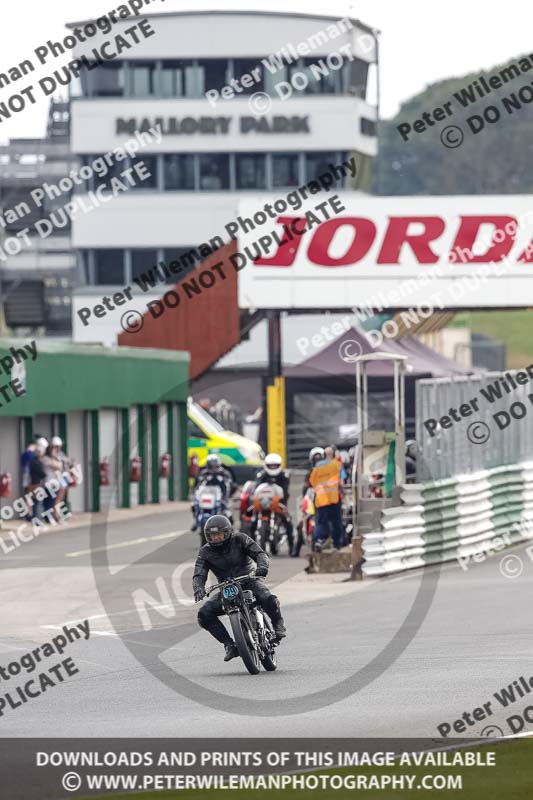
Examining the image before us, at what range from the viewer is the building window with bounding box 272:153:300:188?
76812 millimetres

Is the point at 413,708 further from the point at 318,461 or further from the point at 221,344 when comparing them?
the point at 221,344

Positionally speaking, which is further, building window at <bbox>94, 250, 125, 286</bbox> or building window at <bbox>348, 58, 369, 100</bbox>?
building window at <bbox>348, 58, 369, 100</bbox>

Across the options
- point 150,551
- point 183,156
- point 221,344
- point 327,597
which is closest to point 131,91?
point 183,156

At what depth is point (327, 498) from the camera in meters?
25.2

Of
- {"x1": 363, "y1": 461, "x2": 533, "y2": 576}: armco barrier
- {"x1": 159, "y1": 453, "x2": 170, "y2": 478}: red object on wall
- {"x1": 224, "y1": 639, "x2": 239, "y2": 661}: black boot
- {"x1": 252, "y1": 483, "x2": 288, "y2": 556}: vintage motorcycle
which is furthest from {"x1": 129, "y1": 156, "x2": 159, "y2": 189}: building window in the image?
{"x1": 224, "y1": 639, "x2": 239, "y2": 661}: black boot

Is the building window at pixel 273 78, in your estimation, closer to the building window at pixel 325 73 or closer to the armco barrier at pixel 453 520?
the building window at pixel 325 73

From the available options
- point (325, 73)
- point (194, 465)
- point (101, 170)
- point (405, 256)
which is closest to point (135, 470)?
point (194, 465)

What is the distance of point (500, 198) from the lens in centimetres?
4044

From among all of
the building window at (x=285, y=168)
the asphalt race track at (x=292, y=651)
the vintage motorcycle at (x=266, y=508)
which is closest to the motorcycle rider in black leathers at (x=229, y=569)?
the asphalt race track at (x=292, y=651)

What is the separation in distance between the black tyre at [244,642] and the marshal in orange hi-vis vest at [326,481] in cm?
1033

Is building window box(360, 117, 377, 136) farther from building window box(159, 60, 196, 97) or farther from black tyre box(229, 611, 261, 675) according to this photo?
black tyre box(229, 611, 261, 675)

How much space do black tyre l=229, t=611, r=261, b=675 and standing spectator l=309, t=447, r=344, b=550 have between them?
33.9ft

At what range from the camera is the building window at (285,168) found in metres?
76.8

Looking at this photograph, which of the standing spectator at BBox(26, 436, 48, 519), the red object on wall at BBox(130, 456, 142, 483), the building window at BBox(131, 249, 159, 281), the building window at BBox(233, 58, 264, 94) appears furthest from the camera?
the building window at BBox(131, 249, 159, 281)
